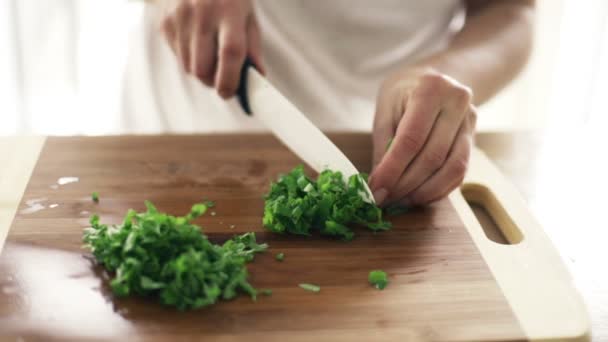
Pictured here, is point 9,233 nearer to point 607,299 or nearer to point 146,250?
point 146,250

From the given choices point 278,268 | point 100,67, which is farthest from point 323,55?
point 100,67

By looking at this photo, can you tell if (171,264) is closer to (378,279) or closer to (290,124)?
(378,279)

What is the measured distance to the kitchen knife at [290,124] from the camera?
1.30 m

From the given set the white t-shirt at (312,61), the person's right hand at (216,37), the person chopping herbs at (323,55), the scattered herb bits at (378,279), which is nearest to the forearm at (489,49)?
the person chopping herbs at (323,55)

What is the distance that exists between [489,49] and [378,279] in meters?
0.75

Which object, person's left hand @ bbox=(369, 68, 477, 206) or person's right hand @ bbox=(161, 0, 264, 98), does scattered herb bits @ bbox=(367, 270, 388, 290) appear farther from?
person's right hand @ bbox=(161, 0, 264, 98)

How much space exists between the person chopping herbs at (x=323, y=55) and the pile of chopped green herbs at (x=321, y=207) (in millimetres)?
168

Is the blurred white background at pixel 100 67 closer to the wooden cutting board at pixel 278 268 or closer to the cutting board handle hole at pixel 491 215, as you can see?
the wooden cutting board at pixel 278 268

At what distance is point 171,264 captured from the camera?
101 centimetres

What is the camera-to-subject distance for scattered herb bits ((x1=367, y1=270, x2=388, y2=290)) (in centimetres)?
108

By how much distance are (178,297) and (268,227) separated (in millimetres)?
255

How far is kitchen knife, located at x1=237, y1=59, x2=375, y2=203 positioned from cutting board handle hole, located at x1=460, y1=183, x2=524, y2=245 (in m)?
0.28

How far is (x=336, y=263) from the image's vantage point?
1.14 metres

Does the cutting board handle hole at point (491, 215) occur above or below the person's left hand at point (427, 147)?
below
